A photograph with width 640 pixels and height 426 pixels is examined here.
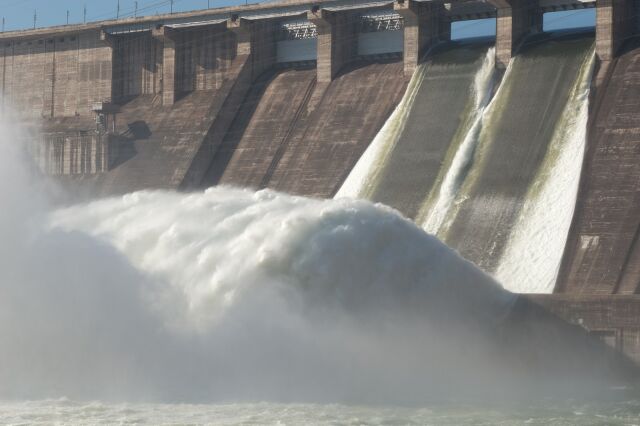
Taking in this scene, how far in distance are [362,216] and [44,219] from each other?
8.01 metres

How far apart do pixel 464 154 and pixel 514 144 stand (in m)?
1.77

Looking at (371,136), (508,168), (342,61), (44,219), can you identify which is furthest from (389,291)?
(342,61)

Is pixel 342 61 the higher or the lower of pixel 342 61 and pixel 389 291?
the higher

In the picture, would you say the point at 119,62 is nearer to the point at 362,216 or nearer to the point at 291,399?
the point at 362,216

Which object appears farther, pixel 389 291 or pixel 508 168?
pixel 508 168

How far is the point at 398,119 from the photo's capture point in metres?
44.6

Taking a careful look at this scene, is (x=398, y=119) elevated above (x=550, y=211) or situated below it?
above

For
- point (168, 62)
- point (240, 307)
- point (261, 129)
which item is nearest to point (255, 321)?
point (240, 307)

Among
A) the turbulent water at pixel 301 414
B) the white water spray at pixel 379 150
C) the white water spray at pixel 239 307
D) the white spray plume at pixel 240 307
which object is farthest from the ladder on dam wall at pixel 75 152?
the turbulent water at pixel 301 414

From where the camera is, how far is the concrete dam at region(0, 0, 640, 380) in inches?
1401

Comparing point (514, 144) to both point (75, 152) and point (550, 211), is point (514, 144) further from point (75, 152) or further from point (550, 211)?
point (75, 152)

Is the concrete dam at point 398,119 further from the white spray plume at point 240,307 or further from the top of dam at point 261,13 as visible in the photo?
the white spray plume at point 240,307

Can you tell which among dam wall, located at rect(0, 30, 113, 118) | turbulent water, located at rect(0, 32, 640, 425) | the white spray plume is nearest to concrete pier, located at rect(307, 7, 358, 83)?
dam wall, located at rect(0, 30, 113, 118)

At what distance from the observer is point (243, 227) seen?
2848 centimetres
